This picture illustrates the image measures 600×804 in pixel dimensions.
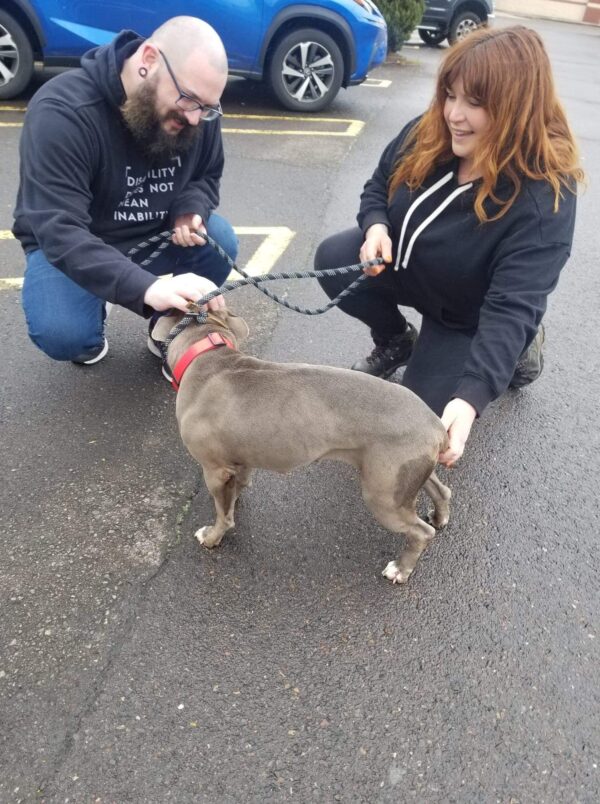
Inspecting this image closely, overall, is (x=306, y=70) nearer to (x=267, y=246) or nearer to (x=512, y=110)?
(x=267, y=246)

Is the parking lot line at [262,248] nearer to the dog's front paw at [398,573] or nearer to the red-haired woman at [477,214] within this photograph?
the red-haired woman at [477,214]

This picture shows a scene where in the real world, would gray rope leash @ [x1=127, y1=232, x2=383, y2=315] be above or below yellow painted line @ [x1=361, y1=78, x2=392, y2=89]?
below

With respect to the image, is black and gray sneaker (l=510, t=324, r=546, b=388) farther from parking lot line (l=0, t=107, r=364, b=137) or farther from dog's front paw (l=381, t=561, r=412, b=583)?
parking lot line (l=0, t=107, r=364, b=137)

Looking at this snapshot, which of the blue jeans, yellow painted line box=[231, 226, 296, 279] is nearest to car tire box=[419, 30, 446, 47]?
yellow painted line box=[231, 226, 296, 279]

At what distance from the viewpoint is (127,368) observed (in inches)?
145

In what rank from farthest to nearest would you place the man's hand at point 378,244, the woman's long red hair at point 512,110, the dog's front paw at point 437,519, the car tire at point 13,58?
1. the car tire at point 13,58
2. the man's hand at point 378,244
3. the dog's front paw at point 437,519
4. the woman's long red hair at point 512,110

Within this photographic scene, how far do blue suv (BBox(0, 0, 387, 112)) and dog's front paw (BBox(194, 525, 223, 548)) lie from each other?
6493 mm

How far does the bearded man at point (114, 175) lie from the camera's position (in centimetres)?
273

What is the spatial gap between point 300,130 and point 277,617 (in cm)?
689

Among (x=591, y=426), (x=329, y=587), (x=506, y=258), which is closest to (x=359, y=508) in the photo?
(x=329, y=587)

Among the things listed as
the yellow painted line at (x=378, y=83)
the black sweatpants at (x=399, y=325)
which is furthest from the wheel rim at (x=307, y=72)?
the black sweatpants at (x=399, y=325)

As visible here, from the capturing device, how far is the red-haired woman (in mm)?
2492

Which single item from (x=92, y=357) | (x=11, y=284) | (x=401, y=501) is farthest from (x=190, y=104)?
(x=11, y=284)

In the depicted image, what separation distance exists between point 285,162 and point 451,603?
557 cm
